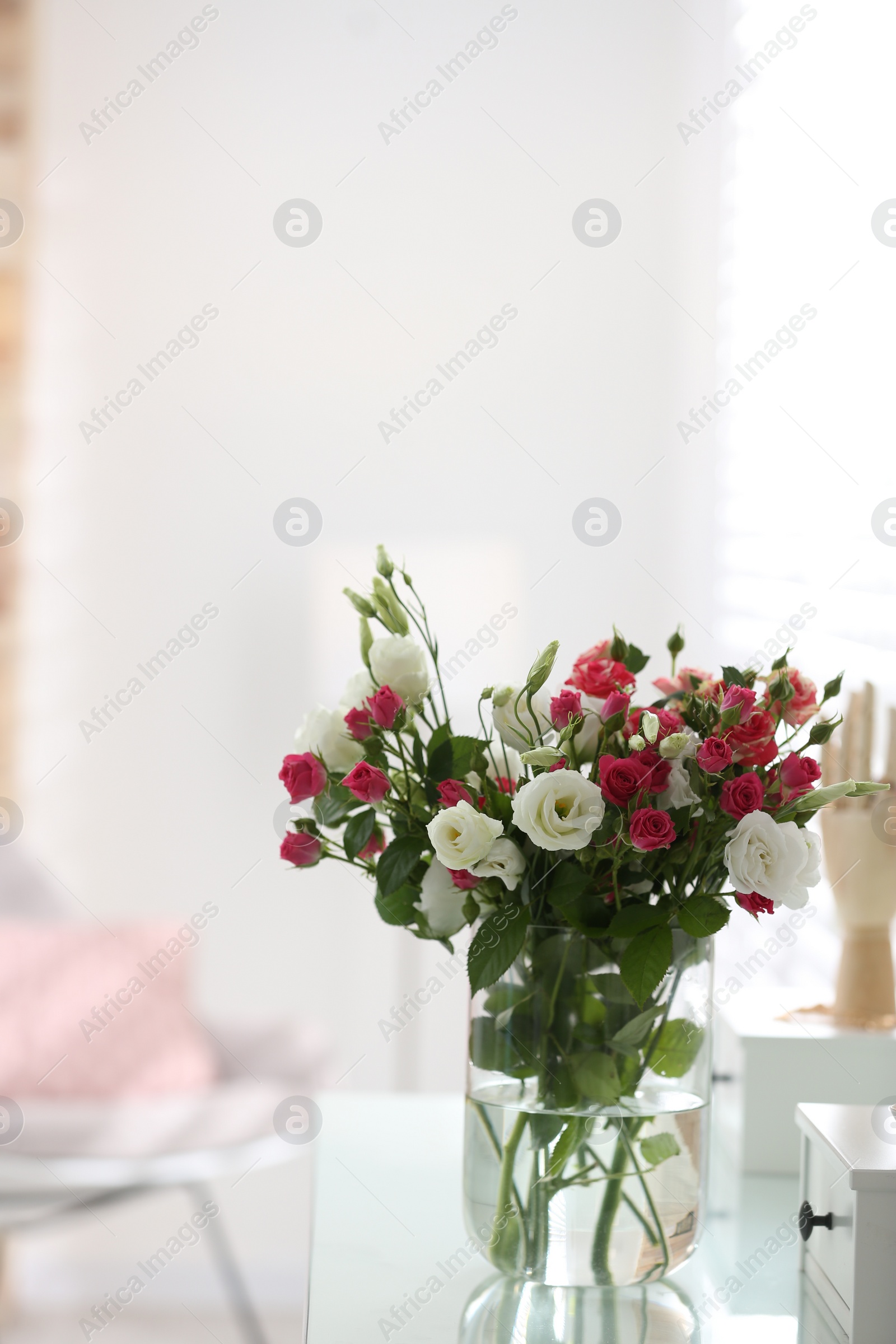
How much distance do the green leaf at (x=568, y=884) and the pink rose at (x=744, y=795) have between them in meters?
0.10

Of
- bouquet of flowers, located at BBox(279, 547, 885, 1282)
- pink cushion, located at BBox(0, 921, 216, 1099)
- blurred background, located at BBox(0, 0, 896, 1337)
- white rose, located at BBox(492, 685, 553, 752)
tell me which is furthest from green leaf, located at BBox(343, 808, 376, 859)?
blurred background, located at BBox(0, 0, 896, 1337)

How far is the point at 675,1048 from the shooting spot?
861 mm

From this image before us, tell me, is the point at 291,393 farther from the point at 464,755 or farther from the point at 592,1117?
the point at 592,1117

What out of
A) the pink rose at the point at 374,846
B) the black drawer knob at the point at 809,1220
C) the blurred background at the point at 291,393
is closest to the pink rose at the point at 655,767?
the pink rose at the point at 374,846

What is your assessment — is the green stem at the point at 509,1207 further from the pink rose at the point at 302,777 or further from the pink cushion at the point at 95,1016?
the pink cushion at the point at 95,1016

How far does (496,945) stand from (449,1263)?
0.96 feet

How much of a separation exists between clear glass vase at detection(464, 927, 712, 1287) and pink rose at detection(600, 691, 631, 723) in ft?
0.48

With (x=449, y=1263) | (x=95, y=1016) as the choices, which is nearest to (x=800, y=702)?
(x=449, y=1263)

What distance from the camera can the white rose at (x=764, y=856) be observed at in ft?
2.56

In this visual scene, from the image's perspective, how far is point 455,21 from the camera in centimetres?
259

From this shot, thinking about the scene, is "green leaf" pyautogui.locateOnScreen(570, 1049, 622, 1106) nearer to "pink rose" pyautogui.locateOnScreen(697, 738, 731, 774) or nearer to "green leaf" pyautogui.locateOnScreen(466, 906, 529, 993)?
"green leaf" pyautogui.locateOnScreen(466, 906, 529, 993)

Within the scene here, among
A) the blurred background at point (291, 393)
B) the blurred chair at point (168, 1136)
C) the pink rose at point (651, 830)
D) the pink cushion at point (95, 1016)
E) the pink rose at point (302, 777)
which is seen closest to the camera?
the pink rose at point (651, 830)

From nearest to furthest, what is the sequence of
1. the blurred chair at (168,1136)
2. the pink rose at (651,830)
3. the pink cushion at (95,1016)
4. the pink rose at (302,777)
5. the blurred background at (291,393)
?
the pink rose at (651,830) → the pink rose at (302,777) → the blurred chair at (168,1136) → the pink cushion at (95,1016) → the blurred background at (291,393)

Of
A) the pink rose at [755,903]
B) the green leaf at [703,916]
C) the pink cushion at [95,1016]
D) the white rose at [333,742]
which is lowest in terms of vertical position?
the pink cushion at [95,1016]
